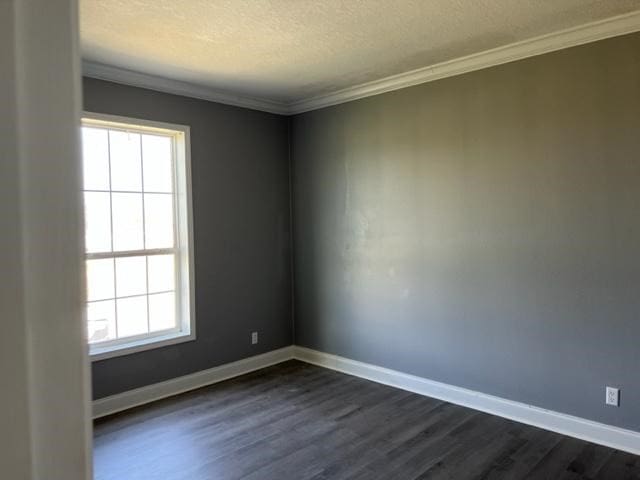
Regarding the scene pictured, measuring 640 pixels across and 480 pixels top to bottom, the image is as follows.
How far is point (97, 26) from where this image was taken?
2725 mm

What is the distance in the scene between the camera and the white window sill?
348cm

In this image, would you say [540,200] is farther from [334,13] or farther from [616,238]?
[334,13]

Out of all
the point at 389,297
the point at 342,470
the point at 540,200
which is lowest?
the point at 342,470

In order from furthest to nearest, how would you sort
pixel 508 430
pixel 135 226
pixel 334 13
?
1. pixel 135 226
2. pixel 508 430
3. pixel 334 13

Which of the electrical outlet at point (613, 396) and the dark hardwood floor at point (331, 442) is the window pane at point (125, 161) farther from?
the electrical outlet at point (613, 396)

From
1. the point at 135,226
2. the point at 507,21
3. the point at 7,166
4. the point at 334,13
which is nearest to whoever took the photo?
the point at 7,166

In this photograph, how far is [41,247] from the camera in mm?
312

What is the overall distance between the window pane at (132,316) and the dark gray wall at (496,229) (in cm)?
167

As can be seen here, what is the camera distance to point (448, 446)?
2908 millimetres

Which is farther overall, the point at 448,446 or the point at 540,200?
the point at 540,200

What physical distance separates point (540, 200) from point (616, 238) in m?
0.51

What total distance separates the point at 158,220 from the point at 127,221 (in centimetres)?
27

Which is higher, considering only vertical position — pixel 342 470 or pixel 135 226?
pixel 135 226

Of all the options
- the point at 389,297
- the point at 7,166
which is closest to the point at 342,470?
the point at 389,297
